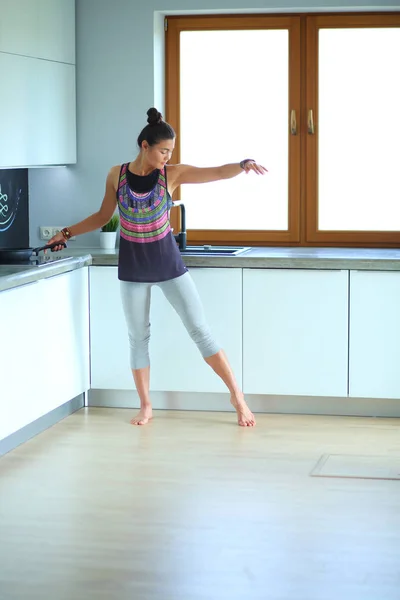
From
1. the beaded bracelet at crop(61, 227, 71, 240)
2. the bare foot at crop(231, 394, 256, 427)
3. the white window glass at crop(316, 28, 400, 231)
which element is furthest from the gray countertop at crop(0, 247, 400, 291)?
the bare foot at crop(231, 394, 256, 427)

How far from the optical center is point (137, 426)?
17.0ft

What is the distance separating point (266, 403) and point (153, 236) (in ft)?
3.60

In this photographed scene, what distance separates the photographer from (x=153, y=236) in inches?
194

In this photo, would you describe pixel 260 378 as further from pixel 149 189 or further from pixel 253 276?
pixel 149 189

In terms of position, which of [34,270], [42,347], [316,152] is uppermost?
[316,152]

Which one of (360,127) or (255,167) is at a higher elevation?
(360,127)

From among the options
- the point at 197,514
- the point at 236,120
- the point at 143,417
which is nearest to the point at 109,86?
the point at 236,120

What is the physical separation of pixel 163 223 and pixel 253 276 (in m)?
0.57

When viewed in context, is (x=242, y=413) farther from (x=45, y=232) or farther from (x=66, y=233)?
(x=45, y=232)

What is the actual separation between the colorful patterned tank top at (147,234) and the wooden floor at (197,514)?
0.75m

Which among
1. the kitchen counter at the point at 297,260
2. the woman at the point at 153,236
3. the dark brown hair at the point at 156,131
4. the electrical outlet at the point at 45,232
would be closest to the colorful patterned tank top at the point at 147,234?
the woman at the point at 153,236

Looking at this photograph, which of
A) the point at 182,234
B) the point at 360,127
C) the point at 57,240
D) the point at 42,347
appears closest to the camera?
the point at 42,347

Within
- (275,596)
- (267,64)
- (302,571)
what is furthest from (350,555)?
(267,64)

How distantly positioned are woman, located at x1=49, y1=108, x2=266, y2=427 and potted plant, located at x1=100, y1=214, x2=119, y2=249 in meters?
0.64
